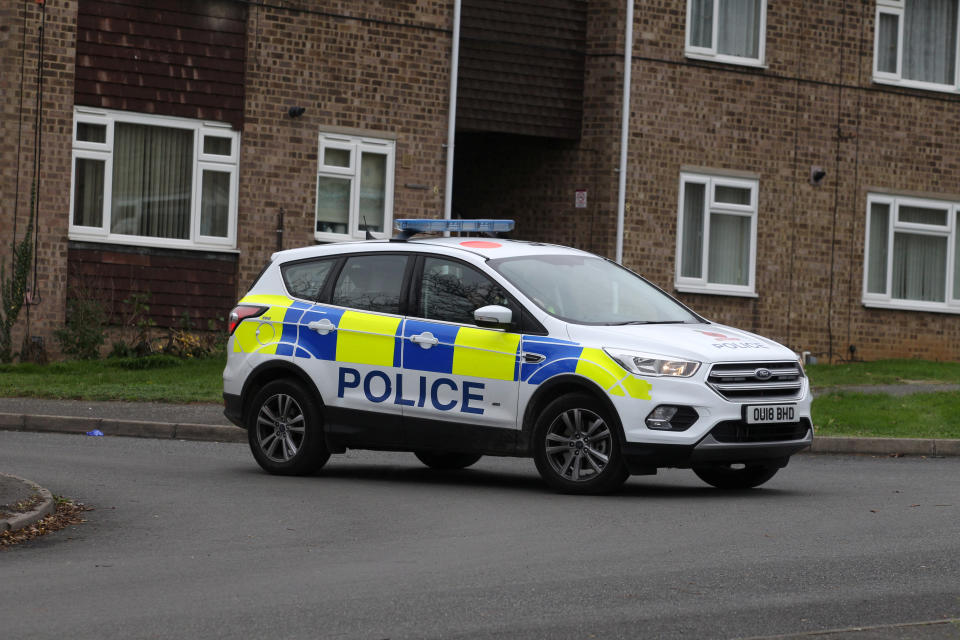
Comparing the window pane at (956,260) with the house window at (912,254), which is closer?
the house window at (912,254)

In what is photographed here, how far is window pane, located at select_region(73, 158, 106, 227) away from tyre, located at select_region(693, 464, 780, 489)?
12.3 meters

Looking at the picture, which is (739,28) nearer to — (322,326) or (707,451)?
(322,326)

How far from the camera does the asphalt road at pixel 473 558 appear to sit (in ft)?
22.2

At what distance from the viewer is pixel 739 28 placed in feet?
86.3

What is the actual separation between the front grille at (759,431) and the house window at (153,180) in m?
13.0

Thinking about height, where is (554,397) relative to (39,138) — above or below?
below

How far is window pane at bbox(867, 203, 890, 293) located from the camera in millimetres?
27422

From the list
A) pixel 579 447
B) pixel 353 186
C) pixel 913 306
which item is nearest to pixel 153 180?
pixel 353 186

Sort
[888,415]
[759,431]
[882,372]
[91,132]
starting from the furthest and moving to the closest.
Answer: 1. [882,372]
2. [91,132]
3. [888,415]
4. [759,431]

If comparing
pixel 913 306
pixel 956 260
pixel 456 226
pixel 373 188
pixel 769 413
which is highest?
pixel 373 188

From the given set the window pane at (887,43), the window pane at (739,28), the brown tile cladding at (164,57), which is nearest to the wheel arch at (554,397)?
the brown tile cladding at (164,57)

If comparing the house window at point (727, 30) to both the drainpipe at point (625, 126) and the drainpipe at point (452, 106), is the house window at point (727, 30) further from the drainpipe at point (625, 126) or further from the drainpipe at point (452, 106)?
the drainpipe at point (452, 106)

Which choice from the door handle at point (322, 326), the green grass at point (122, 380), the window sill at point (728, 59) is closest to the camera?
the door handle at point (322, 326)

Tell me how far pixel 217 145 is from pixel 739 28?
867cm
